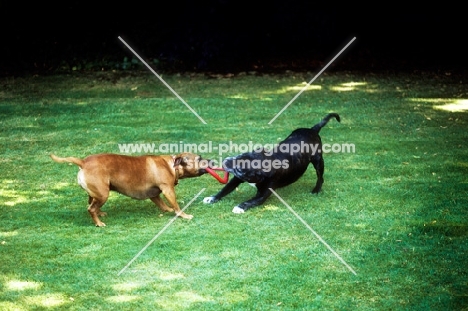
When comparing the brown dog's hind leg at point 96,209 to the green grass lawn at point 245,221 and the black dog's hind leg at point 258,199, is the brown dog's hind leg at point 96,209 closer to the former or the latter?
the green grass lawn at point 245,221

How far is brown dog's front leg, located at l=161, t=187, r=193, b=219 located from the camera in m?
7.24

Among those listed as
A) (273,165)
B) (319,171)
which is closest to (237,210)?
(273,165)

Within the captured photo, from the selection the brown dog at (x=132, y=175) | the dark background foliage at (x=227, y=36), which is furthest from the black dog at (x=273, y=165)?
the dark background foliage at (x=227, y=36)

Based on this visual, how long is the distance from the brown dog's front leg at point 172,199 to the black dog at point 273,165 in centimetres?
63

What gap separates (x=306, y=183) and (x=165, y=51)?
391 inches

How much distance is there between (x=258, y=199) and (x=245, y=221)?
54 cm

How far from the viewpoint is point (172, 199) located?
727 cm

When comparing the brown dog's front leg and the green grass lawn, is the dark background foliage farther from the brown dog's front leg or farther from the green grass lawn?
the brown dog's front leg

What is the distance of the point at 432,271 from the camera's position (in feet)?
19.5

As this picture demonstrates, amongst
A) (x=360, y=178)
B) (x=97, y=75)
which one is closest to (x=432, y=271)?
(x=360, y=178)

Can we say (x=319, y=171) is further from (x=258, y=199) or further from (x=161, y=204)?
(x=161, y=204)

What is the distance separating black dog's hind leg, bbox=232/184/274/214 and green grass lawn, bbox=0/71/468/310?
3.5 inches

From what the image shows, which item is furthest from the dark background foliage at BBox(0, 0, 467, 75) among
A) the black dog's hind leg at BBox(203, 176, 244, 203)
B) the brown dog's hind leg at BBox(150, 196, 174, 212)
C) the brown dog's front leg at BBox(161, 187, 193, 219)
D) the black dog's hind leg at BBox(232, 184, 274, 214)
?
the brown dog's front leg at BBox(161, 187, 193, 219)

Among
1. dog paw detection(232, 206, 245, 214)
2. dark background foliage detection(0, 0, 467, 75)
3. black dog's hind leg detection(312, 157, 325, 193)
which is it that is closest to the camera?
dog paw detection(232, 206, 245, 214)
